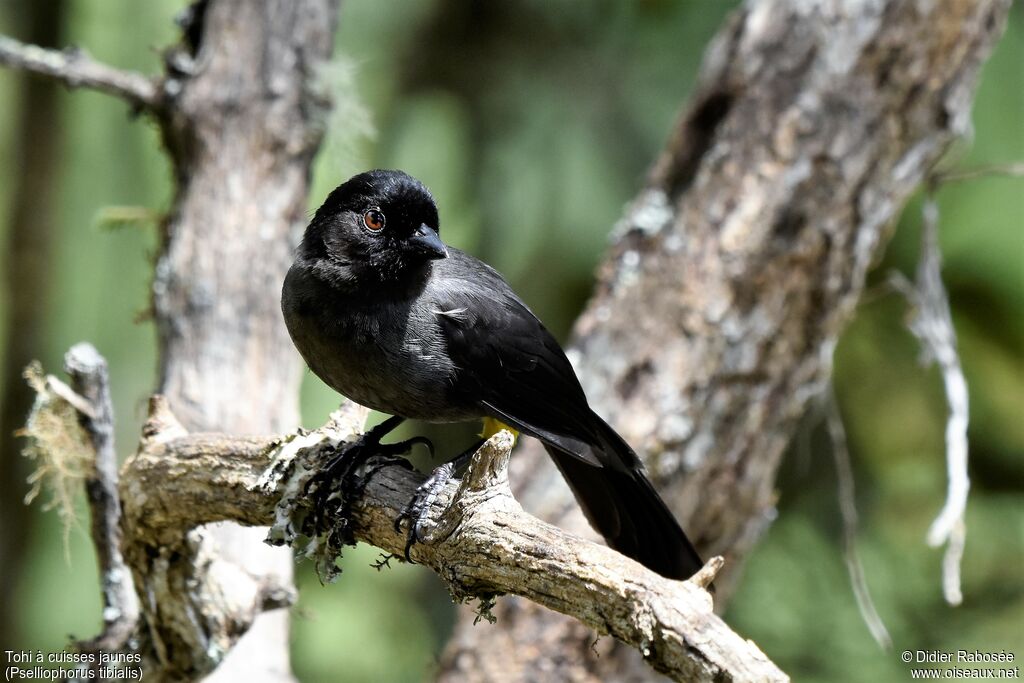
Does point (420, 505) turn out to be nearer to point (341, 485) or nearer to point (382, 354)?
point (341, 485)

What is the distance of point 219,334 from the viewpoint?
3480mm

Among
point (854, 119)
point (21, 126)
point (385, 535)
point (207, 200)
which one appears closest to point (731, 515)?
point (854, 119)

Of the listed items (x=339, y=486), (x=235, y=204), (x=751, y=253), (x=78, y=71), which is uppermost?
(x=78, y=71)

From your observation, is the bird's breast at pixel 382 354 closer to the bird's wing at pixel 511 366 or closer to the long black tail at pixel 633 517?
the bird's wing at pixel 511 366

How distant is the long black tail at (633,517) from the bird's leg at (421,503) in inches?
23.8

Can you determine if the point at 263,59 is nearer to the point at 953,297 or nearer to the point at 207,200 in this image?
the point at 207,200

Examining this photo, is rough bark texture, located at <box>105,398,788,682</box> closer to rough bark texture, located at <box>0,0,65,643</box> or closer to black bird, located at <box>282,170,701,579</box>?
black bird, located at <box>282,170,701,579</box>

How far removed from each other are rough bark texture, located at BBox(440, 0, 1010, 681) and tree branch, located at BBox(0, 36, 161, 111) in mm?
1953

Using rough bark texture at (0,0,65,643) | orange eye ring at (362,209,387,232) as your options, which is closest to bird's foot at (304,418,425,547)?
orange eye ring at (362,209,387,232)

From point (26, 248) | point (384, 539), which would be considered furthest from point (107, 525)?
point (26, 248)

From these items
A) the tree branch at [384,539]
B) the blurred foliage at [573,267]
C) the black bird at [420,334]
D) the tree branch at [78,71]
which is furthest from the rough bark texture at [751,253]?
the blurred foliage at [573,267]

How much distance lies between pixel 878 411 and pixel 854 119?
9.91 ft

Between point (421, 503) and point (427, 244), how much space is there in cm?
72

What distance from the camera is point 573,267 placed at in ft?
20.7
